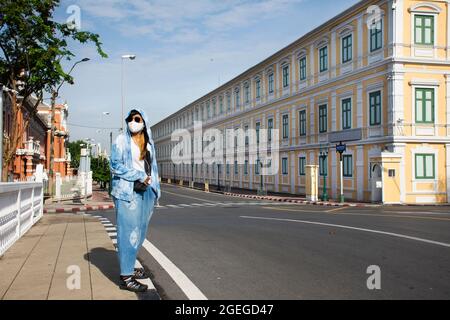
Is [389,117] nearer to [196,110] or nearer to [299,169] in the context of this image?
[299,169]

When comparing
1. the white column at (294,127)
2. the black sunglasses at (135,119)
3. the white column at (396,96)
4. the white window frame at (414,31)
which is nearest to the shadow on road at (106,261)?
the black sunglasses at (135,119)

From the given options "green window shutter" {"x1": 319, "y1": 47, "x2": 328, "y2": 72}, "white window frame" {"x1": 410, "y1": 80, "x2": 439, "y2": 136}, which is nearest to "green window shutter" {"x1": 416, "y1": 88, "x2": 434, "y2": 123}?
"white window frame" {"x1": 410, "y1": 80, "x2": 439, "y2": 136}

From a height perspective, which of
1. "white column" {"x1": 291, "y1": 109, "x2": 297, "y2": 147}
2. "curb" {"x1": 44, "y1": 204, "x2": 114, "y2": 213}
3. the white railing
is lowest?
"curb" {"x1": 44, "y1": 204, "x2": 114, "y2": 213}

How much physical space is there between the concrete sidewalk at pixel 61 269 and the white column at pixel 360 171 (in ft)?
70.7

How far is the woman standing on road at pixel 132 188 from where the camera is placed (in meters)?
5.14

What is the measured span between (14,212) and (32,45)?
61.1ft

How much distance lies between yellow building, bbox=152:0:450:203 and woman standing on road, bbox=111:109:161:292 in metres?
22.4

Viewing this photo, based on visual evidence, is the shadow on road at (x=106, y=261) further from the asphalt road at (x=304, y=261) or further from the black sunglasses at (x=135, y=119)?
the black sunglasses at (x=135, y=119)

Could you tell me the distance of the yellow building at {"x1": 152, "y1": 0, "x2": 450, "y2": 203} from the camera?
85.1 feet

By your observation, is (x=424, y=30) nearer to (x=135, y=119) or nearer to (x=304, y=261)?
(x=304, y=261)

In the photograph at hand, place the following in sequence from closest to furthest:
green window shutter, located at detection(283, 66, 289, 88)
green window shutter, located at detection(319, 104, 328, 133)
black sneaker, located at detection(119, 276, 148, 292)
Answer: black sneaker, located at detection(119, 276, 148, 292) < green window shutter, located at detection(319, 104, 328, 133) < green window shutter, located at detection(283, 66, 289, 88)

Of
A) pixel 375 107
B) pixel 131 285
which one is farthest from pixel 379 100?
pixel 131 285

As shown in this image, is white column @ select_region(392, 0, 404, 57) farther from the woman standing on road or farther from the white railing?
the woman standing on road
